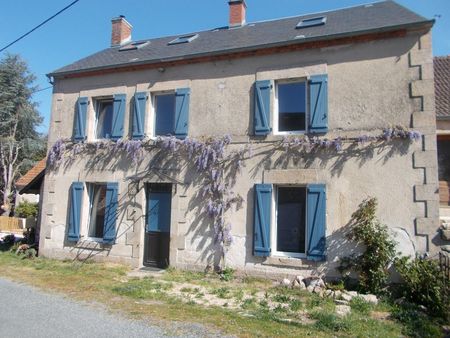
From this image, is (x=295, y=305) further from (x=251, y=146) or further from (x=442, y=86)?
(x=442, y=86)

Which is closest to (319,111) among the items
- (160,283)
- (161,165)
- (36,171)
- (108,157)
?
(161,165)

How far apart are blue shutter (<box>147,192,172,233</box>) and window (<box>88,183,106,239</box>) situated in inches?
54.3

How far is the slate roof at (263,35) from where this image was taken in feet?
25.6

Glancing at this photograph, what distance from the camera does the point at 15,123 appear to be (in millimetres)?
26172

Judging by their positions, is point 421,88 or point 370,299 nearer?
point 370,299

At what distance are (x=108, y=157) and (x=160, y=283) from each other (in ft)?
12.6

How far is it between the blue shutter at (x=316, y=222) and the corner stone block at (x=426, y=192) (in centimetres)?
168

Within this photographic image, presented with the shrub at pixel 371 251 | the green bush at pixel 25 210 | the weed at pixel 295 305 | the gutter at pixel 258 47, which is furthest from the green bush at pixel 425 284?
the green bush at pixel 25 210

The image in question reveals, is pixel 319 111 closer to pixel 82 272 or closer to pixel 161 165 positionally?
pixel 161 165

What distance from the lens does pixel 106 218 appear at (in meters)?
9.58

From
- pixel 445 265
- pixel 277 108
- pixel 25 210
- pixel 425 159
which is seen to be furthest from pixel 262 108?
pixel 25 210

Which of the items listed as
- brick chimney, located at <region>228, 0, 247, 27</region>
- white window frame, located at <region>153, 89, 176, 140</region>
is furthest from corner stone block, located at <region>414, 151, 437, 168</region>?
brick chimney, located at <region>228, 0, 247, 27</region>

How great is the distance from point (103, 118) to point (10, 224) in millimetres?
14229

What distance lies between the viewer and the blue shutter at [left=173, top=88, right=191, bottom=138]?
29.7 ft
